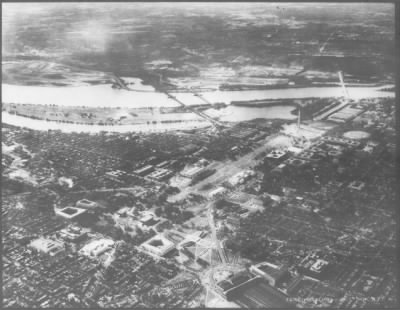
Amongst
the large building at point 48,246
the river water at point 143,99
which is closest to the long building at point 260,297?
the large building at point 48,246

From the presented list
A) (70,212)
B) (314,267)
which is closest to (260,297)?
(314,267)

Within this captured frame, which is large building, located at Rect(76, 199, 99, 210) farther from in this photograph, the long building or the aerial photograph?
the long building

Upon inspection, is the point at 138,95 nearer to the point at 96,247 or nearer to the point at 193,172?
the point at 193,172

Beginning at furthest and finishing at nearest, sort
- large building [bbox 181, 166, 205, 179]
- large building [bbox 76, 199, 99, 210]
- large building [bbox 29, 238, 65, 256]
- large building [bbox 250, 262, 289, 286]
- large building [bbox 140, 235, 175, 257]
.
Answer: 1. large building [bbox 181, 166, 205, 179]
2. large building [bbox 76, 199, 99, 210]
3. large building [bbox 29, 238, 65, 256]
4. large building [bbox 140, 235, 175, 257]
5. large building [bbox 250, 262, 289, 286]

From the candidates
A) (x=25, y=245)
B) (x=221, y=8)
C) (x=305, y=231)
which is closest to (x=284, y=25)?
(x=221, y=8)

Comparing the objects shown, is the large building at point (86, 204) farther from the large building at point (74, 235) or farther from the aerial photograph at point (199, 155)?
the large building at point (74, 235)

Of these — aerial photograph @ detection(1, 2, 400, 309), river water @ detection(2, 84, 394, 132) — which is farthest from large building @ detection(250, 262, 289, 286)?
river water @ detection(2, 84, 394, 132)
